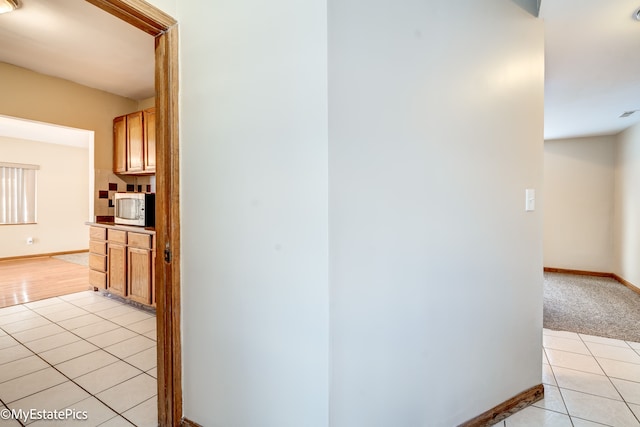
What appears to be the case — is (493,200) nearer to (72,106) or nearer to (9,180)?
(72,106)

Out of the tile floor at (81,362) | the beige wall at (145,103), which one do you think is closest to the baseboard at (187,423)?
the tile floor at (81,362)

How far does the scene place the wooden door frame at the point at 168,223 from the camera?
5.03ft

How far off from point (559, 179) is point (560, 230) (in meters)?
0.89

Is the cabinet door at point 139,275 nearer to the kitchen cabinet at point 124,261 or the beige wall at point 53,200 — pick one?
the kitchen cabinet at point 124,261

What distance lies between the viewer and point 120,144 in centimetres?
414

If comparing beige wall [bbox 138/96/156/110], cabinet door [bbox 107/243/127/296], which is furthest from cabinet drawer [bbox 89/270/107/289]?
beige wall [bbox 138/96/156/110]

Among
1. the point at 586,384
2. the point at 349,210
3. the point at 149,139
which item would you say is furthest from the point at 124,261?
the point at 586,384

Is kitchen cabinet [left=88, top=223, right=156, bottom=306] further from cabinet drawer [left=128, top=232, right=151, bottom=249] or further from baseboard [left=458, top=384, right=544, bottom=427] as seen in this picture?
baseboard [left=458, top=384, right=544, bottom=427]

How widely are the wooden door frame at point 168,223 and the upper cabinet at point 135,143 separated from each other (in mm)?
2368

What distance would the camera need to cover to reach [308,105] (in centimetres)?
111

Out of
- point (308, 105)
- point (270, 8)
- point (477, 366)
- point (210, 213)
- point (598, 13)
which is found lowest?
point (477, 366)

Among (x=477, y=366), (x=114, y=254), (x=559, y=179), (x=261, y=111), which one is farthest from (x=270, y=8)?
(x=559, y=179)

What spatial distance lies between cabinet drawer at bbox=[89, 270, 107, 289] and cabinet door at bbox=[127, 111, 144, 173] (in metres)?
1.34

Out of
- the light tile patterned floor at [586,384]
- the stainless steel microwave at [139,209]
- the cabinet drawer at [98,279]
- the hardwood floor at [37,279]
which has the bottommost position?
the light tile patterned floor at [586,384]
